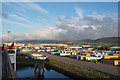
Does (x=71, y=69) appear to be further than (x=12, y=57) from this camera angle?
Yes

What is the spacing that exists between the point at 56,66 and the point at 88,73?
372 centimetres

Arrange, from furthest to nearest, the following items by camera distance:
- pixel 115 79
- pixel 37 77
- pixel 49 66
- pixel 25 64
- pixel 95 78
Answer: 1. pixel 25 64
2. pixel 49 66
3. pixel 37 77
4. pixel 95 78
5. pixel 115 79

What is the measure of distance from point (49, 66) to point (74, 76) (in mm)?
3684

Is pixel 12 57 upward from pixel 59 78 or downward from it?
upward

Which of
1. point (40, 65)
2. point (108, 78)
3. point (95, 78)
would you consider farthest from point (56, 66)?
point (108, 78)

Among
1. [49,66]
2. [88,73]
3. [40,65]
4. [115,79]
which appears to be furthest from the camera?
[49,66]

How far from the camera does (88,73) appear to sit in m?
6.85

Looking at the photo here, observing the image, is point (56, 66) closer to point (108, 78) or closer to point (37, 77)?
point (37, 77)

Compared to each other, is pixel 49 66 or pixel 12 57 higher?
pixel 12 57

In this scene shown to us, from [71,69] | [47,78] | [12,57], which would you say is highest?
[12,57]

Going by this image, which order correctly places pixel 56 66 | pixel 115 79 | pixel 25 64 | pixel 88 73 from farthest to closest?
pixel 25 64, pixel 56 66, pixel 88 73, pixel 115 79

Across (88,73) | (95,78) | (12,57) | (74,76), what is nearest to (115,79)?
(95,78)

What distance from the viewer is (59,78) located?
755 centimetres

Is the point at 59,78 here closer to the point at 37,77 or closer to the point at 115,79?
the point at 37,77
